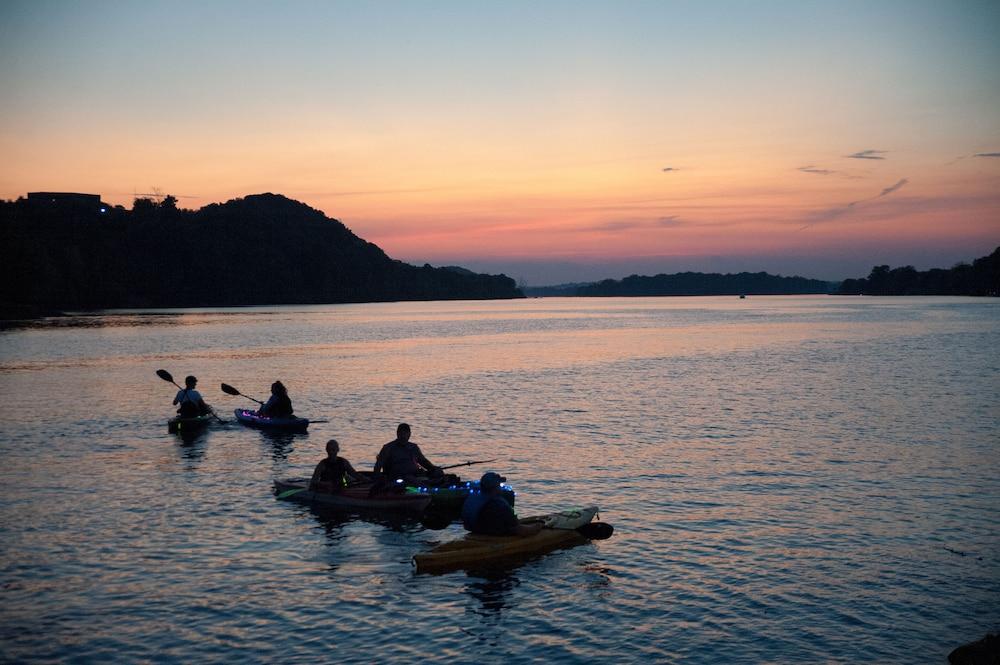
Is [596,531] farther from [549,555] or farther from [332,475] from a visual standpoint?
[332,475]

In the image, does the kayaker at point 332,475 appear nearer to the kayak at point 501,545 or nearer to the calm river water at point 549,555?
the calm river water at point 549,555

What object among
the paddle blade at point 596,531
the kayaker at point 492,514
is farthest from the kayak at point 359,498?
the paddle blade at point 596,531

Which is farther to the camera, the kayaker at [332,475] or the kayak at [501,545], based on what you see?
Answer: the kayaker at [332,475]

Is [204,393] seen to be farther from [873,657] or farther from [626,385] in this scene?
[873,657]

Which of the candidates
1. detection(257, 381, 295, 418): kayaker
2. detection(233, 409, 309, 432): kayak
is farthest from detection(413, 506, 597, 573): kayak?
detection(257, 381, 295, 418): kayaker

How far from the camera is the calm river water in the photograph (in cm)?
1351

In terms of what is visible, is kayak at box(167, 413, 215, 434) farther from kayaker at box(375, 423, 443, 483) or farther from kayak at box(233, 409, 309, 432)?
kayaker at box(375, 423, 443, 483)

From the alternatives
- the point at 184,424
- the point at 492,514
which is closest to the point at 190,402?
the point at 184,424

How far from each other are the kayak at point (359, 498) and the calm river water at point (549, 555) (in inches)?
14.7

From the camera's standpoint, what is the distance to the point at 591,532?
18.0m

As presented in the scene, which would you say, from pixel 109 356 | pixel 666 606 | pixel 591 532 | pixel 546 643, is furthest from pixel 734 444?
pixel 109 356

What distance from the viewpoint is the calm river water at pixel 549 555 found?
1351 cm

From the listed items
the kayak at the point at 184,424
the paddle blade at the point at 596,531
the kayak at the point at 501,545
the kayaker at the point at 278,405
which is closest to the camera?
the kayak at the point at 501,545

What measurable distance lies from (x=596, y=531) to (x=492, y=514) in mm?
2530
